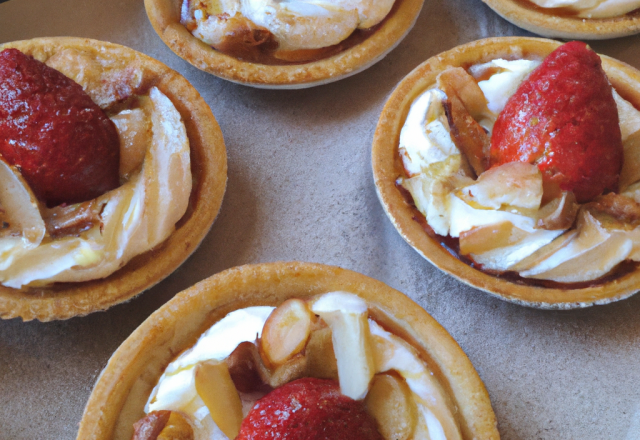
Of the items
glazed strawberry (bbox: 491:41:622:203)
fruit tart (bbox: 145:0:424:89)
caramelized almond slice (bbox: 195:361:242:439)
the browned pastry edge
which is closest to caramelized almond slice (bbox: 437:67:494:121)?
glazed strawberry (bbox: 491:41:622:203)

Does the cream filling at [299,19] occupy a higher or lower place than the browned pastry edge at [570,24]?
higher

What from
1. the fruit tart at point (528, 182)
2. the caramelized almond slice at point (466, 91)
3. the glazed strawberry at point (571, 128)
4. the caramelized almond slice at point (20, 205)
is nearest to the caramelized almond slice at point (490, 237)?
the fruit tart at point (528, 182)

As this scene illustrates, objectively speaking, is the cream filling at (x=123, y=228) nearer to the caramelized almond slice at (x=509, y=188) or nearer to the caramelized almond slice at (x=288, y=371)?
the caramelized almond slice at (x=288, y=371)

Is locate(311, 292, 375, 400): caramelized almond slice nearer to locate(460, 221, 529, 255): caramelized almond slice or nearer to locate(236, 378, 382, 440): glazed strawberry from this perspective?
locate(236, 378, 382, 440): glazed strawberry

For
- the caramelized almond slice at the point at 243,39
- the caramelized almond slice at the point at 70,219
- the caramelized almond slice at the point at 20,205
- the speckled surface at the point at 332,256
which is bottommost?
the speckled surface at the point at 332,256

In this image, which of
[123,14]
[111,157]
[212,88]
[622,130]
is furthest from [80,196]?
[622,130]
